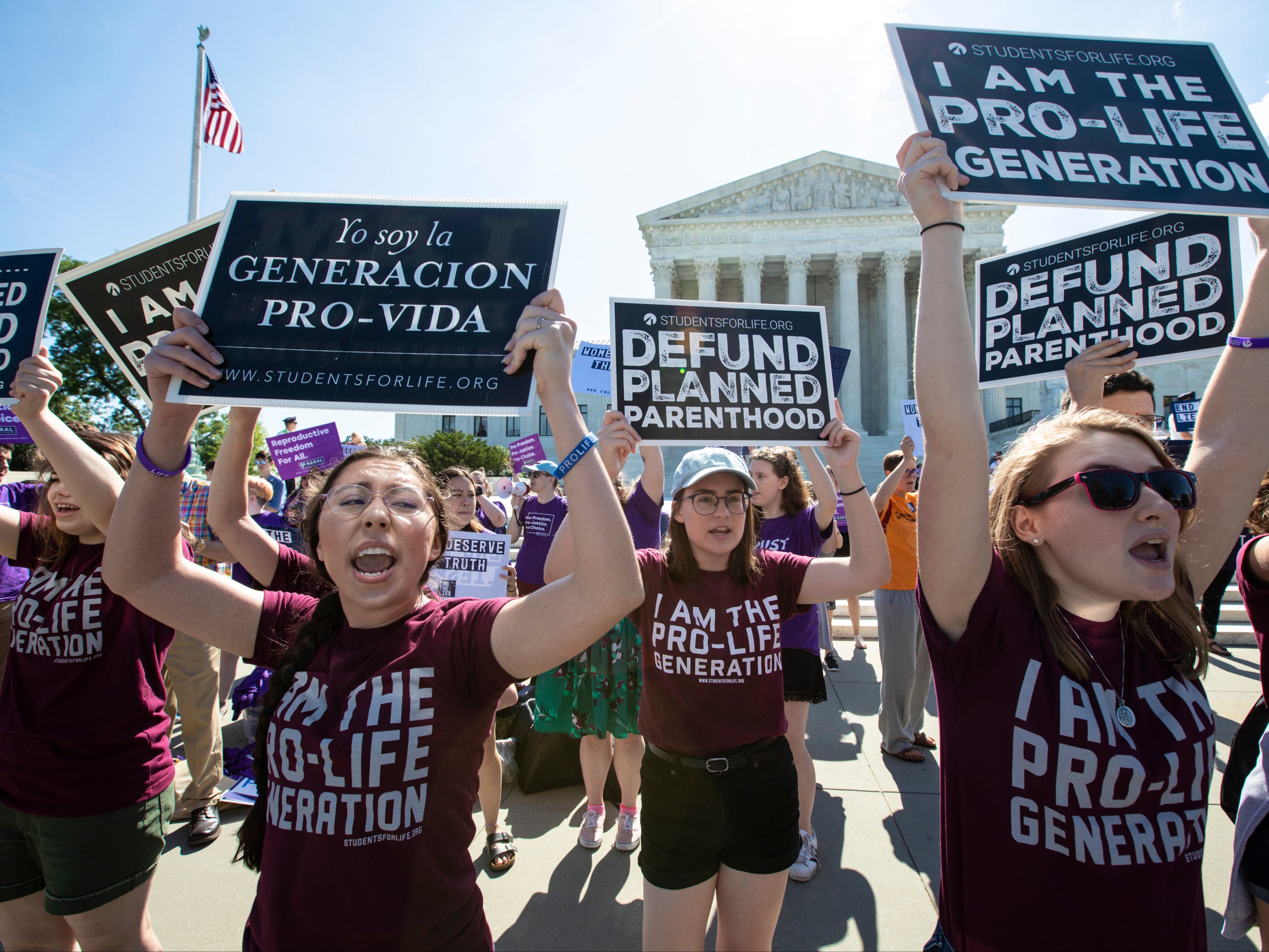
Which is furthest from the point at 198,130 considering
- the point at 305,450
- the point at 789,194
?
the point at 789,194

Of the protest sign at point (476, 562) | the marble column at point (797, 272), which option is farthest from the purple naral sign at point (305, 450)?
the marble column at point (797, 272)

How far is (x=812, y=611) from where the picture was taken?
10.9ft

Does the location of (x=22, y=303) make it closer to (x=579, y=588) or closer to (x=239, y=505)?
(x=239, y=505)

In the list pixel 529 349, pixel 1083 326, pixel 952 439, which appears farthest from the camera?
pixel 1083 326

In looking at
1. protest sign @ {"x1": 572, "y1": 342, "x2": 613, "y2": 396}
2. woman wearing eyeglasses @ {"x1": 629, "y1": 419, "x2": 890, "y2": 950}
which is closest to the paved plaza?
woman wearing eyeglasses @ {"x1": 629, "y1": 419, "x2": 890, "y2": 950}

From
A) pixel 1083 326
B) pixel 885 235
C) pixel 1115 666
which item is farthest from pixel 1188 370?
pixel 1115 666

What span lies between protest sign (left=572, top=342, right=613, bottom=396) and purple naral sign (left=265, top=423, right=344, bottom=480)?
2.73 metres

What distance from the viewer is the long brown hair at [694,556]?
7.75 ft

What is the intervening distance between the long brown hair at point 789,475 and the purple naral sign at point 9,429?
199 inches

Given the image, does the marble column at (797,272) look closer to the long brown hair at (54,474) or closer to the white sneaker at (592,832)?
the white sneaker at (592,832)

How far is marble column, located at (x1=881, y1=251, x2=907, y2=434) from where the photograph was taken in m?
33.7

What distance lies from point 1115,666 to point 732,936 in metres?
1.43

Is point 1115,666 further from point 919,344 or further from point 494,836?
point 494,836

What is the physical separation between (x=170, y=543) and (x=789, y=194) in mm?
41402
